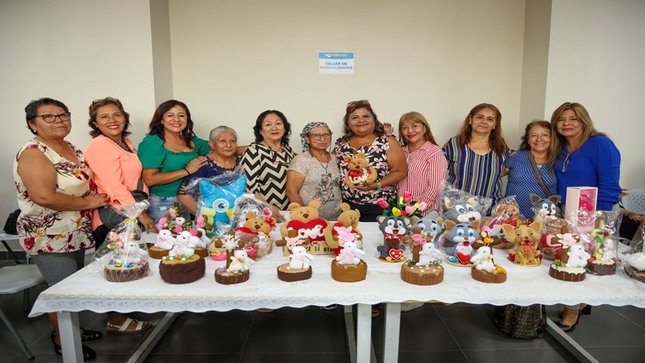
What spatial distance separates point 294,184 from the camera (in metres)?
2.70

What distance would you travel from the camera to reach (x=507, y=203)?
7.80 feet

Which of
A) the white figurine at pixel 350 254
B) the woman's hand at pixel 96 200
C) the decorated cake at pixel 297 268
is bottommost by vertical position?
the decorated cake at pixel 297 268

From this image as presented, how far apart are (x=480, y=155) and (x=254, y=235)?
184 cm

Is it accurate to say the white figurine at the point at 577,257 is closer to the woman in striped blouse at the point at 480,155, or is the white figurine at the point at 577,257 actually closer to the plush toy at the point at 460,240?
the plush toy at the point at 460,240

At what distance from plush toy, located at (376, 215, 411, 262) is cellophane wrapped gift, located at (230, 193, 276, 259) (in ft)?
2.00

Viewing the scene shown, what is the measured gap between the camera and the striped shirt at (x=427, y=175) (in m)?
2.81

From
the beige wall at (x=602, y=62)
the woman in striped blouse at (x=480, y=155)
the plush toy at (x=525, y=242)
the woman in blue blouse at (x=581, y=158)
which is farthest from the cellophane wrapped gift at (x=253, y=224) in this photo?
the beige wall at (x=602, y=62)

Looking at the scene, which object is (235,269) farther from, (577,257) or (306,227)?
(577,257)

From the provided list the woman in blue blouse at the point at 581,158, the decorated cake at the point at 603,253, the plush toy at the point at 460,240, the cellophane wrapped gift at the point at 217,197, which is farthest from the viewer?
the woman in blue blouse at the point at 581,158

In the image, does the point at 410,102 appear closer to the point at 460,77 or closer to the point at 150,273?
the point at 460,77

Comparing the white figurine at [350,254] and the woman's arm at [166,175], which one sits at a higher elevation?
the woman's arm at [166,175]

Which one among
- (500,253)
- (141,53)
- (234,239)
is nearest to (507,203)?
(500,253)

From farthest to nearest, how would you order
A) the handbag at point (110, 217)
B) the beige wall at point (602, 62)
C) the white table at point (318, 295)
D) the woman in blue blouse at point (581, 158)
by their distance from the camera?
1. the beige wall at point (602, 62)
2. the woman in blue blouse at point (581, 158)
3. the handbag at point (110, 217)
4. the white table at point (318, 295)

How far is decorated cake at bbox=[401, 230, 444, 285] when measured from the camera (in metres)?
1.69
